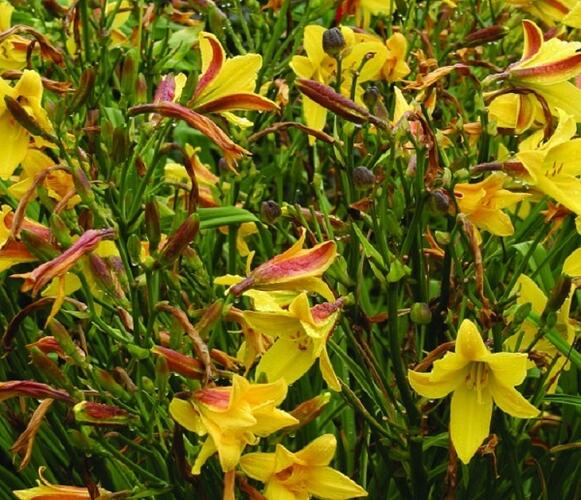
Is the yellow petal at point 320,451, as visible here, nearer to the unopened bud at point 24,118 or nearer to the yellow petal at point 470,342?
the yellow petal at point 470,342

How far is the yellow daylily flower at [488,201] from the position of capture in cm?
146

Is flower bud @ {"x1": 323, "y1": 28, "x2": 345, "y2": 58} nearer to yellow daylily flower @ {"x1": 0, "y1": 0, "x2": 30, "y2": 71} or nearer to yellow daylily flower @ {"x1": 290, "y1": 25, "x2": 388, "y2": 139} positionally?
yellow daylily flower @ {"x1": 290, "y1": 25, "x2": 388, "y2": 139}

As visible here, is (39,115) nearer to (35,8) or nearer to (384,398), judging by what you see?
(384,398)

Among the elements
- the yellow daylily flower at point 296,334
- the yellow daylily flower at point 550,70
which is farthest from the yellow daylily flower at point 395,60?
the yellow daylily flower at point 296,334

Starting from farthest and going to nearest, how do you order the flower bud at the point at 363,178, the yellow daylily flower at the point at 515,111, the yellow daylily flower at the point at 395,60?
the yellow daylily flower at the point at 395,60 → the yellow daylily flower at the point at 515,111 → the flower bud at the point at 363,178

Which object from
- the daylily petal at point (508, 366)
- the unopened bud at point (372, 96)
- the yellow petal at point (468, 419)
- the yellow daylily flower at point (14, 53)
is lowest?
the yellow petal at point (468, 419)

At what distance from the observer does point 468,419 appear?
4.45ft

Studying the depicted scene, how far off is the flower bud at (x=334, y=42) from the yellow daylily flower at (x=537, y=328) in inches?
16.9

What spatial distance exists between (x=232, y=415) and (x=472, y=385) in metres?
0.31

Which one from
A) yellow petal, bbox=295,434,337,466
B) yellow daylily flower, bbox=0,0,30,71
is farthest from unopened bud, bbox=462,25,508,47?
yellow petal, bbox=295,434,337,466

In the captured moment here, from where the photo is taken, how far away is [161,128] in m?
1.44

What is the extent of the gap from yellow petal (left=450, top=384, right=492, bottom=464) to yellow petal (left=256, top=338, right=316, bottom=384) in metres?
0.18

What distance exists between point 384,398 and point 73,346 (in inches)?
15.9

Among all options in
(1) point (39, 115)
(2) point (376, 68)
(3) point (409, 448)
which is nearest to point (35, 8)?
(2) point (376, 68)
